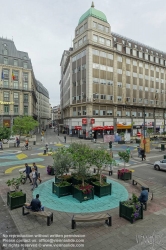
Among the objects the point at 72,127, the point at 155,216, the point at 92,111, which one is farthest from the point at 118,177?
the point at 72,127

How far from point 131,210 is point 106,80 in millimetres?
47908

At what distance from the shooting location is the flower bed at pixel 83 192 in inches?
400

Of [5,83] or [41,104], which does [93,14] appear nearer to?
[5,83]

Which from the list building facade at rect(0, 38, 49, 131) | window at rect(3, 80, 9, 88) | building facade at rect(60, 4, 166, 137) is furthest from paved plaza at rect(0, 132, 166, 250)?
window at rect(3, 80, 9, 88)

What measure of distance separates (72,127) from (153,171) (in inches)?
1633

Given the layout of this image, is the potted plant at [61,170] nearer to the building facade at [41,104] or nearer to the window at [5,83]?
the window at [5,83]

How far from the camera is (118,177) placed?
1485cm

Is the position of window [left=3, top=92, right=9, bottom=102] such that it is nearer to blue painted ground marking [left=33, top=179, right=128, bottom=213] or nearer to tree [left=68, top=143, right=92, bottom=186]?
blue painted ground marking [left=33, top=179, right=128, bottom=213]

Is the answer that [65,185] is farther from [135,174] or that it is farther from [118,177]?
[135,174]

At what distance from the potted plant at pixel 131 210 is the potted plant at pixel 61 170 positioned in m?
3.90

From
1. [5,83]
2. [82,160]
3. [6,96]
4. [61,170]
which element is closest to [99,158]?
[82,160]

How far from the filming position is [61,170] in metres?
11.5

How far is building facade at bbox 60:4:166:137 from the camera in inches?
1961

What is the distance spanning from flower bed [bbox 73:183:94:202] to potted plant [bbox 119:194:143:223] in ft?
7.90
